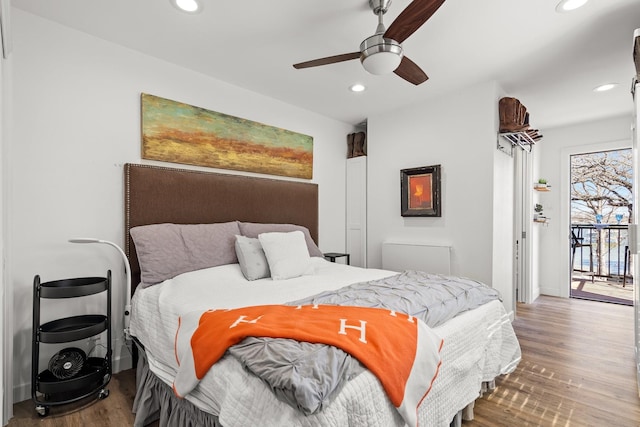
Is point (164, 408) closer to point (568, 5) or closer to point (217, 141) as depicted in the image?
point (217, 141)

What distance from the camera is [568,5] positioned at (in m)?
2.07

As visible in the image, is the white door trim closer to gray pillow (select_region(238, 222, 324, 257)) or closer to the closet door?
the closet door

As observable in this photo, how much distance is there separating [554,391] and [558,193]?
3.67 metres

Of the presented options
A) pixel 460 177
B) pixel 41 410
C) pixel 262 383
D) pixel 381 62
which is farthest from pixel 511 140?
pixel 41 410

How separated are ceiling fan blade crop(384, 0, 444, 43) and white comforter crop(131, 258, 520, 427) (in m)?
1.66

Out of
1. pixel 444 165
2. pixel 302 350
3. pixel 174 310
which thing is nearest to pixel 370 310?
pixel 302 350

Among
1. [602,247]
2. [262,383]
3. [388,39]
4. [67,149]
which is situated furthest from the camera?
[602,247]

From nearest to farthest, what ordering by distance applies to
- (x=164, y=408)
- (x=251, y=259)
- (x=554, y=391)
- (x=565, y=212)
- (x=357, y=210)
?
(x=164, y=408) → (x=554, y=391) → (x=251, y=259) → (x=357, y=210) → (x=565, y=212)

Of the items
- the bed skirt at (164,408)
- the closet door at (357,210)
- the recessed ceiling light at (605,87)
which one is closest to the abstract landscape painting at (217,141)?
the closet door at (357,210)

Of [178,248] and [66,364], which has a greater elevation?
[178,248]

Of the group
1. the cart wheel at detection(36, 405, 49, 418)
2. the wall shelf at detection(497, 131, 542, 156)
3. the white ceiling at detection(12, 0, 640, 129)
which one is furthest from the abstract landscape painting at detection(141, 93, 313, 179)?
the wall shelf at detection(497, 131, 542, 156)

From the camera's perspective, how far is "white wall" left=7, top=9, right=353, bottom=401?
217 centimetres

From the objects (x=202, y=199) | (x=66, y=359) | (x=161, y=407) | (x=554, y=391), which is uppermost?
(x=202, y=199)

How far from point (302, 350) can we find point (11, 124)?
2.28 metres
